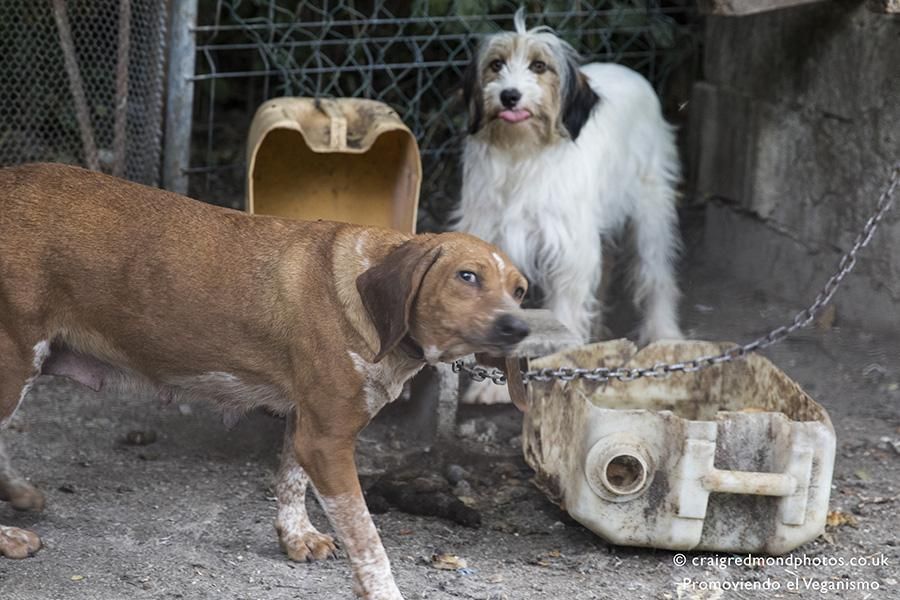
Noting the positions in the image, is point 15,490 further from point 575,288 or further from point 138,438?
point 575,288

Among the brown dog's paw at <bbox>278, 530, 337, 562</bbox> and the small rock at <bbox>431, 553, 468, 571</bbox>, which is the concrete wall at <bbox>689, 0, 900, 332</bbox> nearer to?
the small rock at <bbox>431, 553, 468, 571</bbox>

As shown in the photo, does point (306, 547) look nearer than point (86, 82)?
Yes

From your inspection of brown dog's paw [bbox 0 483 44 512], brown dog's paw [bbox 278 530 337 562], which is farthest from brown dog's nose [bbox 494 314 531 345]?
brown dog's paw [bbox 0 483 44 512]

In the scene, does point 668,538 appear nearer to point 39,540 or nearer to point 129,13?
point 39,540

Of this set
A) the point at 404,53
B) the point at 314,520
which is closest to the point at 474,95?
the point at 404,53

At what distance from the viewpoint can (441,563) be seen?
4.14 meters

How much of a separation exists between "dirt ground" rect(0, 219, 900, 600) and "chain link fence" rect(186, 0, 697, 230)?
6.20ft

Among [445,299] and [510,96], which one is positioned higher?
[510,96]

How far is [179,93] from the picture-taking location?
609 cm

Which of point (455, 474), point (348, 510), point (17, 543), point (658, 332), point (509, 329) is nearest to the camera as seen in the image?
point (509, 329)

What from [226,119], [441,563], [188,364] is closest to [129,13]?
[226,119]

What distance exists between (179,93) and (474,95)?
1.35 m

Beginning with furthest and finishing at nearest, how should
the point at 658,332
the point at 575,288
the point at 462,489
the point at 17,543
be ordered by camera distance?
the point at 658,332
the point at 575,288
the point at 462,489
the point at 17,543

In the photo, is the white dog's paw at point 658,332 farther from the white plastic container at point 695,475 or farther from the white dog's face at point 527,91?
the white plastic container at point 695,475
